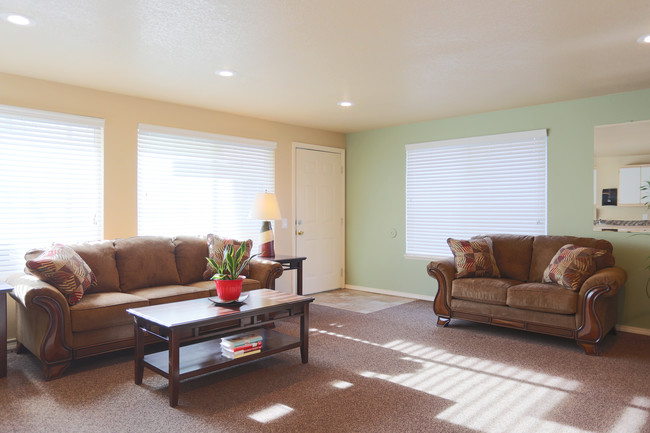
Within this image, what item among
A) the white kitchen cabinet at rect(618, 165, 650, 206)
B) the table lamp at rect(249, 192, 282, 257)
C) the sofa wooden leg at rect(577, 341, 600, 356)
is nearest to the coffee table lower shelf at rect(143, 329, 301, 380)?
the table lamp at rect(249, 192, 282, 257)

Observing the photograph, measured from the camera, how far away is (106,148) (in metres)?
4.53

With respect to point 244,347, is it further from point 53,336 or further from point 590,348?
point 590,348

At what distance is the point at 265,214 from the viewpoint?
17.1 feet

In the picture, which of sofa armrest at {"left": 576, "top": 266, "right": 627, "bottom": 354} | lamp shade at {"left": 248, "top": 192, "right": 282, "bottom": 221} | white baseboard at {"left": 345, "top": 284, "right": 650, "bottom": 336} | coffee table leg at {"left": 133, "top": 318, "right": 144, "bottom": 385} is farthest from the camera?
lamp shade at {"left": 248, "top": 192, "right": 282, "bottom": 221}

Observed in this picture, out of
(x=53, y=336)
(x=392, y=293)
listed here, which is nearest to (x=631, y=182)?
(x=392, y=293)

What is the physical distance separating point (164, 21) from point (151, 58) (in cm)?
77

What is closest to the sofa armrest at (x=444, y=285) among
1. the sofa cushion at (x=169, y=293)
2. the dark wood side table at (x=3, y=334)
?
the sofa cushion at (x=169, y=293)

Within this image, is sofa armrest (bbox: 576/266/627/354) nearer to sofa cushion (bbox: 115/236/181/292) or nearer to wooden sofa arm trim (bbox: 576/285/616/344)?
wooden sofa arm trim (bbox: 576/285/616/344)

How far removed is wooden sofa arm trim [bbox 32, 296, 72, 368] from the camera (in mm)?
3166

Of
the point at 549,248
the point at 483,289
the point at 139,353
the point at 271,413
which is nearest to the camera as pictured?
the point at 271,413

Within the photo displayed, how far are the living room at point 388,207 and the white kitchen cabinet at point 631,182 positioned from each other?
0.28 m

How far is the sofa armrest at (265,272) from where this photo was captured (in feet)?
15.2

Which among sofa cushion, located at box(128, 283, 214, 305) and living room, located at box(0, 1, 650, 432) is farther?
sofa cushion, located at box(128, 283, 214, 305)

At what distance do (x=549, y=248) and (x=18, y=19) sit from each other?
15.9 ft
